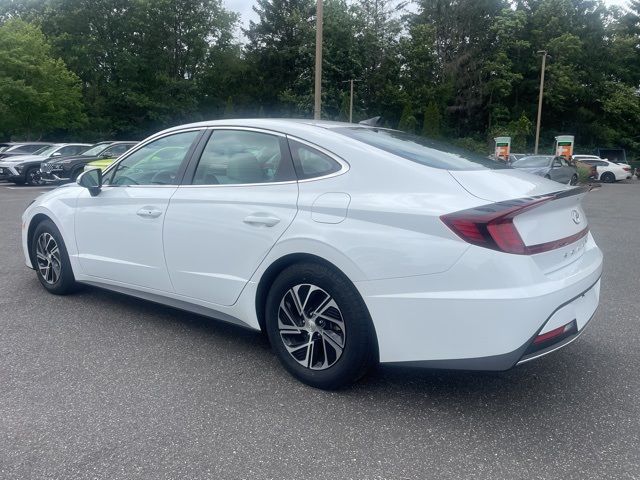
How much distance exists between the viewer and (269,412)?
3.21m

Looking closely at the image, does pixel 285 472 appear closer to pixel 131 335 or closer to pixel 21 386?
pixel 21 386

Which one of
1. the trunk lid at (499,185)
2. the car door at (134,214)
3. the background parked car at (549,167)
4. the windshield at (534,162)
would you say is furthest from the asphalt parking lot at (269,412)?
the windshield at (534,162)

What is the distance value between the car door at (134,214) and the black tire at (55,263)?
1.03 ft

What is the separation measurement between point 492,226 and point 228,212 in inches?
66.6

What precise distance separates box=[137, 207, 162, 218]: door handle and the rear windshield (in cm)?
141

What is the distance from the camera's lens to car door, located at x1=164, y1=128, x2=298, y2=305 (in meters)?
3.62

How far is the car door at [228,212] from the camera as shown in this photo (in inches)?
142

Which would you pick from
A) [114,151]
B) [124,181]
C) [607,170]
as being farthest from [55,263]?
[607,170]

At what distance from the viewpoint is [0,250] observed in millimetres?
7754

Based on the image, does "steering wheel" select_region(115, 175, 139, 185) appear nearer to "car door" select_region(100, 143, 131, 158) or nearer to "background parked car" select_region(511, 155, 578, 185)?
"car door" select_region(100, 143, 131, 158)

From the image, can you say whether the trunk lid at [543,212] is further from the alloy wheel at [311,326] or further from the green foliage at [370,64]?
the green foliage at [370,64]

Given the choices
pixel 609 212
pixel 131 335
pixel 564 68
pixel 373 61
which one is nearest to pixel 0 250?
pixel 131 335

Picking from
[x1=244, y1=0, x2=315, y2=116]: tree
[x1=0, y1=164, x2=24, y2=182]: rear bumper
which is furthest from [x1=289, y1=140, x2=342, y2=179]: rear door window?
[x1=244, y1=0, x2=315, y2=116]: tree

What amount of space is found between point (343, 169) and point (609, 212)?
1355 cm
